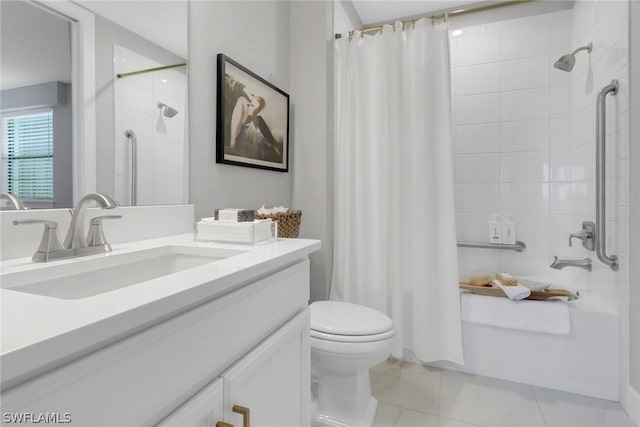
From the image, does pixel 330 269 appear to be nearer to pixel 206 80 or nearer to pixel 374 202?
pixel 374 202

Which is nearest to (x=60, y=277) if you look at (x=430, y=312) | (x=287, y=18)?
(x=430, y=312)

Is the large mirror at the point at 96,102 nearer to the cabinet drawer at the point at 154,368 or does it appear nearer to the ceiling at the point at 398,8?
the cabinet drawer at the point at 154,368

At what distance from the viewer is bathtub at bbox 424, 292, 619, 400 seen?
5.56 ft

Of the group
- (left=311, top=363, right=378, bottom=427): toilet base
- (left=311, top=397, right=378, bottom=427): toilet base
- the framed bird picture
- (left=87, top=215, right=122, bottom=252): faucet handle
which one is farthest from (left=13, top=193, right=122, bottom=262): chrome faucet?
(left=311, top=397, right=378, bottom=427): toilet base

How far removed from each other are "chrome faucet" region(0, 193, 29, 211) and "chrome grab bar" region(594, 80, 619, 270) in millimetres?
2310

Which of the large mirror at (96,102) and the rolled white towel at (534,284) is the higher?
the large mirror at (96,102)

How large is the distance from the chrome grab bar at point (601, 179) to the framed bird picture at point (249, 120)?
165cm

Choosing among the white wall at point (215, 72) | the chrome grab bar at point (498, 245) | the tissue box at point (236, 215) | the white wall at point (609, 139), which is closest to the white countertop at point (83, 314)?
the tissue box at point (236, 215)

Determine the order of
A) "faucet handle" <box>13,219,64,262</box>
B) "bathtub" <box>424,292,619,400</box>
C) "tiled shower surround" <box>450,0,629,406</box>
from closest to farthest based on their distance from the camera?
"faucet handle" <box>13,219,64,262</box> → "bathtub" <box>424,292,619,400</box> → "tiled shower surround" <box>450,0,629,406</box>

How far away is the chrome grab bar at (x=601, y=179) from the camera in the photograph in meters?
1.71

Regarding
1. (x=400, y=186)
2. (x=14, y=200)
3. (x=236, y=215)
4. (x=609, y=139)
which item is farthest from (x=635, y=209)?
(x=14, y=200)

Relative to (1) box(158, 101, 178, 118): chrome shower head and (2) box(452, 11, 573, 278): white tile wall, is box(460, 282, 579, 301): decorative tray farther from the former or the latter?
(1) box(158, 101, 178, 118): chrome shower head

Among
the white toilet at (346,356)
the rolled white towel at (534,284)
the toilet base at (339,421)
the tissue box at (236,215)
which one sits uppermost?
the tissue box at (236,215)

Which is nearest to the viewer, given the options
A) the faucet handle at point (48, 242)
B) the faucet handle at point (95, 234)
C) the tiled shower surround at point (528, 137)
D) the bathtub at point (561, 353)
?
the faucet handle at point (48, 242)
